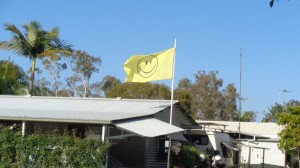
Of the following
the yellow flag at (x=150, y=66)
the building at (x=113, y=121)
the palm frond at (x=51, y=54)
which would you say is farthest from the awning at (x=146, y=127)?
the palm frond at (x=51, y=54)

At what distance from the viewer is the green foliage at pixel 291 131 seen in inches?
1088

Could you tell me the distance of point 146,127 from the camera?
19672 millimetres

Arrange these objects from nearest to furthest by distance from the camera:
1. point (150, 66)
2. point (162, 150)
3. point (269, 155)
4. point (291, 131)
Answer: point (150, 66), point (162, 150), point (291, 131), point (269, 155)

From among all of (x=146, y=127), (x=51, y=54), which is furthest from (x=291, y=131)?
(x=51, y=54)

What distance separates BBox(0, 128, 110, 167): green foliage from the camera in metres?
18.1

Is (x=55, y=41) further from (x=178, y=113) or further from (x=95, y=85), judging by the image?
(x=95, y=85)

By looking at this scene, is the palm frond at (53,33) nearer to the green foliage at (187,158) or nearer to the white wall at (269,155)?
the green foliage at (187,158)

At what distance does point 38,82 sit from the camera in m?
60.2

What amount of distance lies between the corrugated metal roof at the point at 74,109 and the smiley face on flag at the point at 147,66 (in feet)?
5.57

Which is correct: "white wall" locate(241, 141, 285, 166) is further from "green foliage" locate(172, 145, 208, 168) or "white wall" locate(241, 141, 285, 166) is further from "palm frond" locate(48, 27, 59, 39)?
"palm frond" locate(48, 27, 59, 39)

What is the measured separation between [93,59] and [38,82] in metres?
7.26

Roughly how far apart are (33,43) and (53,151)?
13297 millimetres

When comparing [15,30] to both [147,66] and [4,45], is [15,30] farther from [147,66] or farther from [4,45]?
[147,66]

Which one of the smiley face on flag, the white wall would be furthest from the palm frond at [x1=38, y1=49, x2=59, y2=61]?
the white wall
